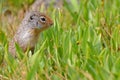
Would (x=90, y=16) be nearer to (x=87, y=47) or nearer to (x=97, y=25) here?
(x=97, y=25)

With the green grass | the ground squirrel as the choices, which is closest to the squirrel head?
the ground squirrel

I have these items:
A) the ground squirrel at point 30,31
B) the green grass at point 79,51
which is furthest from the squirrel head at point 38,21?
the green grass at point 79,51

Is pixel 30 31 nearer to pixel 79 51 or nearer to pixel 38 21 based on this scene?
pixel 38 21

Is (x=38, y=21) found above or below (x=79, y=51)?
above

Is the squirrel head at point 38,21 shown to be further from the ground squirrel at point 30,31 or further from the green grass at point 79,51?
the green grass at point 79,51

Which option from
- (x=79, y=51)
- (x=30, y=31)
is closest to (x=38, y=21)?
(x=30, y=31)

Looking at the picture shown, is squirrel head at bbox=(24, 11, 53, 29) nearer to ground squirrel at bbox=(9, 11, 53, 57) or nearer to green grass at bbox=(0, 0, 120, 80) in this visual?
ground squirrel at bbox=(9, 11, 53, 57)

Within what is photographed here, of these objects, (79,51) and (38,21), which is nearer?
(79,51)
